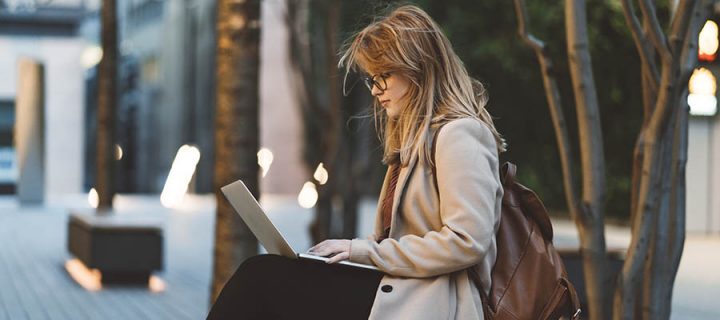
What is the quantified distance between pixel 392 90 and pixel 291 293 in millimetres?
619

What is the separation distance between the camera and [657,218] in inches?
232

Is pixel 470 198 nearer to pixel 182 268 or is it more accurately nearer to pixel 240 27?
pixel 240 27

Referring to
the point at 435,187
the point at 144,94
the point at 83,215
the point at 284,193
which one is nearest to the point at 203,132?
the point at 284,193

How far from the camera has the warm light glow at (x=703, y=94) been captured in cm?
2072

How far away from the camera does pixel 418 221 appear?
10.8 feet

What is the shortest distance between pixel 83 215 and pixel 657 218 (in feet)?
27.0

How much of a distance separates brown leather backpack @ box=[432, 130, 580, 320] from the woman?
35 mm

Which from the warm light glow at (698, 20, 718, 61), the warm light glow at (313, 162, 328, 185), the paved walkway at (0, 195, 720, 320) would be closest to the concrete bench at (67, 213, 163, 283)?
the paved walkway at (0, 195, 720, 320)

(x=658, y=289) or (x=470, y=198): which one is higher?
(x=470, y=198)

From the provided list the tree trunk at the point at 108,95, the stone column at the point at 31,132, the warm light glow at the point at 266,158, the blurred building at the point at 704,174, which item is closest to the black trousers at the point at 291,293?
the tree trunk at the point at 108,95

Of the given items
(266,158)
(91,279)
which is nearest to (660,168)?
(91,279)

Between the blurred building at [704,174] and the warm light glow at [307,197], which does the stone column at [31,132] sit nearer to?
the warm light glow at [307,197]

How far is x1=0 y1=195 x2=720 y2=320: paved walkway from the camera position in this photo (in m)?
9.51

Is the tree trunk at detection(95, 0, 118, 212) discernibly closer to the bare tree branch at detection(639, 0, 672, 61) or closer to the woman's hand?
the bare tree branch at detection(639, 0, 672, 61)
